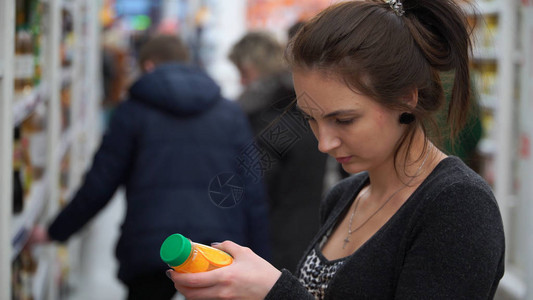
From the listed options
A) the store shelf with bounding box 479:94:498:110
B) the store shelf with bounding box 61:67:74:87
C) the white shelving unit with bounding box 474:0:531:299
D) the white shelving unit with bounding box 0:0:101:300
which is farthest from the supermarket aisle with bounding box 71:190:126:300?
the store shelf with bounding box 479:94:498:110

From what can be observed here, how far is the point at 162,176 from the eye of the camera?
264 centimetres

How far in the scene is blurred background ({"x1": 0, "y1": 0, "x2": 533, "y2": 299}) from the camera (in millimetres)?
2061

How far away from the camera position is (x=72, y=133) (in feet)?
14.0

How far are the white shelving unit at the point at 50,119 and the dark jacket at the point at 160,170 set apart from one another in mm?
315

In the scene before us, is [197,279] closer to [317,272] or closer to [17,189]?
[317,272]

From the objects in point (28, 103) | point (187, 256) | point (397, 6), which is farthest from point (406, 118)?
point (28, 103)

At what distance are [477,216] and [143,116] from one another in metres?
1.78

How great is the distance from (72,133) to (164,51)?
4.29 ft

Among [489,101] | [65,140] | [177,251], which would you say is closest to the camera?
[177,251]

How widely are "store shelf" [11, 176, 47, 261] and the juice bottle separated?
1273 millimetres

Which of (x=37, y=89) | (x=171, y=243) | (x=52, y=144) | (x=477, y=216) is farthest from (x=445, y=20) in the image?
(x=52, y=144)

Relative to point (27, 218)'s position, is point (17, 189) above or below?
above

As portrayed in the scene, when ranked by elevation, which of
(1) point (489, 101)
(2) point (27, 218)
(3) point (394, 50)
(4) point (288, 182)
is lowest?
(4) point (288, 182)

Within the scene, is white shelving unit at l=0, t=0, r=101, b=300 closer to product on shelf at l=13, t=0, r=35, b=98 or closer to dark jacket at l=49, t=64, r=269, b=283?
product on shelf at l=13, t=0, r=35, b=98
